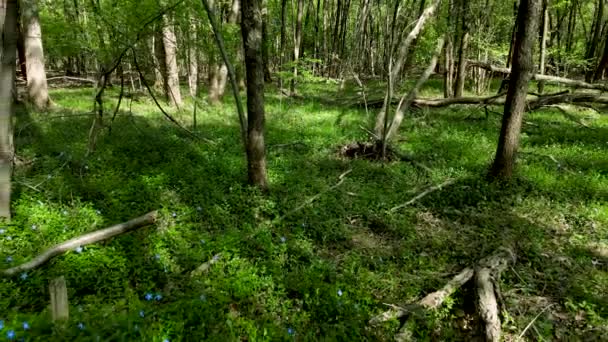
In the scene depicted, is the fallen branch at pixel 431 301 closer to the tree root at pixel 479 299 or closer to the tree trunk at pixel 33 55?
the tree root at pixel 479 299

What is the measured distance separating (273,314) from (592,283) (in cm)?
388

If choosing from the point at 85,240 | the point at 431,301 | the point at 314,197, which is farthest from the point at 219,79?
the point at 431,301

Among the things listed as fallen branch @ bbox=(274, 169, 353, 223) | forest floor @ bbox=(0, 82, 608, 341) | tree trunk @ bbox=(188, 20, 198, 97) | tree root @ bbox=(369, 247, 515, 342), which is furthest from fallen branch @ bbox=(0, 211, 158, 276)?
tree trunk @ bbox=(188, 20, 198, 97)

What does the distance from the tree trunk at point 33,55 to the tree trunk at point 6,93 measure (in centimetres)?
703

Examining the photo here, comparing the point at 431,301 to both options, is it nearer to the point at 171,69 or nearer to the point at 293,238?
the point at 293,238

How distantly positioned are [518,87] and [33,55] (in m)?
12.3

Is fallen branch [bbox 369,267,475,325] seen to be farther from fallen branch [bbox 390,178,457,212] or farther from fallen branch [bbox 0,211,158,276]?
fallen branch [bbox 0,211,158,276]

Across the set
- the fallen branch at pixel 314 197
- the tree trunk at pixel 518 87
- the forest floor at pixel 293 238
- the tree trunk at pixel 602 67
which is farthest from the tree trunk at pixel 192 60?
the tree trunk at pixel 602 67

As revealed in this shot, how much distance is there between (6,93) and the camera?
4.99m

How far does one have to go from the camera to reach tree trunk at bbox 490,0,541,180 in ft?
21.2

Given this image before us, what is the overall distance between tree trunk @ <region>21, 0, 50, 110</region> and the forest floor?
2.40 m

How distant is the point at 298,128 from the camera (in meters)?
11.4

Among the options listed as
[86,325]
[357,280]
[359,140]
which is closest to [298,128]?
[359,140]

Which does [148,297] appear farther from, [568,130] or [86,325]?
[568,130]
